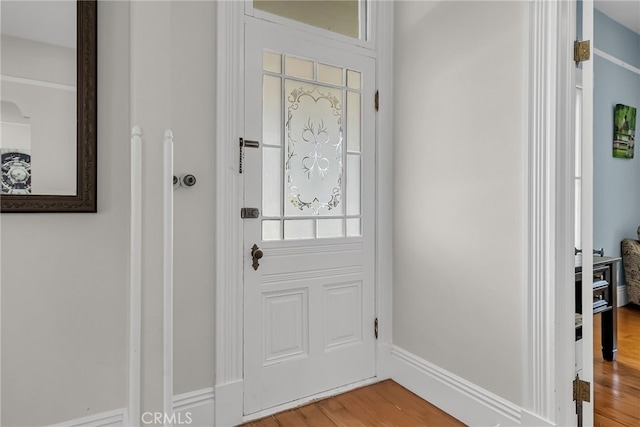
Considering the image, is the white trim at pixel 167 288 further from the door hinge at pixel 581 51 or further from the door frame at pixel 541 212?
the door hinge at pixel 581 51

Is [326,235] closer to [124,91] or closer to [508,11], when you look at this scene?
[124,91]

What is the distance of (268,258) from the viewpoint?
187 cm

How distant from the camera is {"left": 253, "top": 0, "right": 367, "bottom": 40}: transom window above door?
75.4 inches

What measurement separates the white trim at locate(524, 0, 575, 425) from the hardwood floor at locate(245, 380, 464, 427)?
53 centimetres

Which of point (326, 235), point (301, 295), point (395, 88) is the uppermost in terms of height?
point (395, 88)

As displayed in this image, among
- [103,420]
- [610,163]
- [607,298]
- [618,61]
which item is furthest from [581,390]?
[618,61]

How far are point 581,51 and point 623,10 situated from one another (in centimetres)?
258

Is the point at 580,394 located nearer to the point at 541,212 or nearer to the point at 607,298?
the point at 541,212

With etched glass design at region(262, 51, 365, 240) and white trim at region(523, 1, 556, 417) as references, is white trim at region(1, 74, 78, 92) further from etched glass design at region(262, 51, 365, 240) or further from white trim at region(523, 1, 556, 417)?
white trim at region(523, 1, 556, 417)

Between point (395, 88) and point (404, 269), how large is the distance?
109cm

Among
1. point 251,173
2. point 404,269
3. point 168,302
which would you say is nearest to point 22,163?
point 168,302

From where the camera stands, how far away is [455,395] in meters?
1.83

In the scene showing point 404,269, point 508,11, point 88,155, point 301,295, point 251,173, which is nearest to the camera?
point 88,155

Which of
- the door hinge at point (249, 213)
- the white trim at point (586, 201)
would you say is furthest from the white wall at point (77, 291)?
the white trim at point (586, 201)
